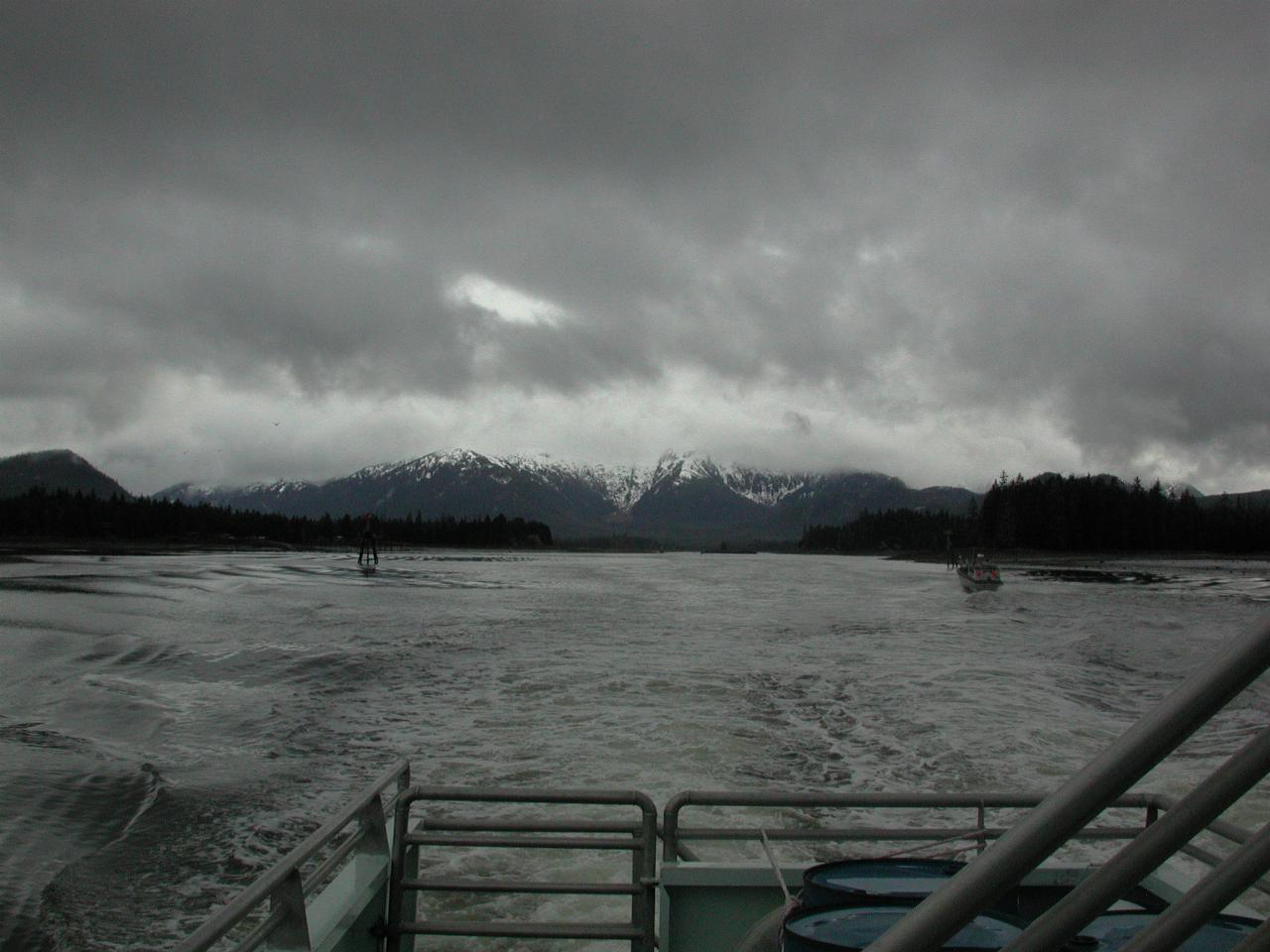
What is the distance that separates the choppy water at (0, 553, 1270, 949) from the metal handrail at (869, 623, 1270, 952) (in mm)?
160

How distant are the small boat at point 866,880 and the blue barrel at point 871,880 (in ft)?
0.03

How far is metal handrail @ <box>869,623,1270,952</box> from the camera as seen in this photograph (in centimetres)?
155

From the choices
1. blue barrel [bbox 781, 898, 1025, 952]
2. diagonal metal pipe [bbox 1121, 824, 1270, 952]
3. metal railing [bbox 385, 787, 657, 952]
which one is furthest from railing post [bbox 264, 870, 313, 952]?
diagonal metal pipe [bbox 1121, 824, 1270, 952]

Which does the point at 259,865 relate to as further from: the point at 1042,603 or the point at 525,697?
the point at 1042,603

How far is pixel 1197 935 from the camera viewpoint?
339cm

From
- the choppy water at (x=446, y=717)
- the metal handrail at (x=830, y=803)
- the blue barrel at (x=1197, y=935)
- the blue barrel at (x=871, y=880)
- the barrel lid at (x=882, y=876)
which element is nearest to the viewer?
the blue barrel at (x=1197, y=935)

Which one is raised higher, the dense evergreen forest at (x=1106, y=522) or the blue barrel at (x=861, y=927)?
the dense evergreen forest at (x=1106, y=522)

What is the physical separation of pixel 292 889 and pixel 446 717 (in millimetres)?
12398

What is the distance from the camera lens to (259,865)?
8.66 m

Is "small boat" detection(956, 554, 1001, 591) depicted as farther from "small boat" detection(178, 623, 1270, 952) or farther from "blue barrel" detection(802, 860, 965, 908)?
"blue barrel" detection(802, 860, 965, 908)

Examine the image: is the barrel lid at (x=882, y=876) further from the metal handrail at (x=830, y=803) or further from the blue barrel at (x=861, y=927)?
the metal handrail at (x=830, y=803)

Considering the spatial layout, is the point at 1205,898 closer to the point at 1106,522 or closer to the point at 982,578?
the point at 982,578

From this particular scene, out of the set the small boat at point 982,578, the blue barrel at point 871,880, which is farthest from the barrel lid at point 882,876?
the small boat at point 982,578

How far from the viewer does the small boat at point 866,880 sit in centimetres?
152
